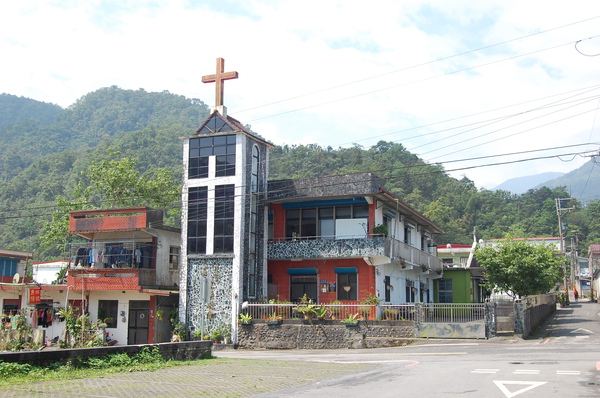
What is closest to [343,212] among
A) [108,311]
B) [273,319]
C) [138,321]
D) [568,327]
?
[273,319]

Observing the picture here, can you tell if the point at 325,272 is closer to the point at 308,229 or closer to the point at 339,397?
the point at 308,229

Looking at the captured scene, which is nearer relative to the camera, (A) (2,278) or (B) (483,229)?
(A) (2,278)

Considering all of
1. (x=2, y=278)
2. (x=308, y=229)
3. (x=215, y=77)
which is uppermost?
(x=215, y=77)

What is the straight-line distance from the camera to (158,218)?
32344 mm

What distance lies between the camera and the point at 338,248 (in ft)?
97.5

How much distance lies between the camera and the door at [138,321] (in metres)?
31.6

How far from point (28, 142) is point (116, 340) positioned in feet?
358

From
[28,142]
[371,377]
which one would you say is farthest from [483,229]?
[28,142]

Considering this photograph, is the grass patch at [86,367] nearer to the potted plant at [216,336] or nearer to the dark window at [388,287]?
the potted plant at [216,336]

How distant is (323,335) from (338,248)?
15.4 feet

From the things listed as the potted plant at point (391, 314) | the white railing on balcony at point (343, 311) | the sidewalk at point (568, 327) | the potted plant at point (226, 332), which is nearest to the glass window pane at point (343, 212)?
the white railing on balcony at point (343, 311)

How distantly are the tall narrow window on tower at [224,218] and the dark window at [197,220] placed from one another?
708 mm

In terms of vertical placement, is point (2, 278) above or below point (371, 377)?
above

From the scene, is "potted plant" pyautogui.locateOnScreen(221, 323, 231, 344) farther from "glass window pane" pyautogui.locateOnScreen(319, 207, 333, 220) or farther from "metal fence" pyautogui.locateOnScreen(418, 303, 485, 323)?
"metal fence" pyautogui.locateOnScreen(418, 303, 485, 323)
